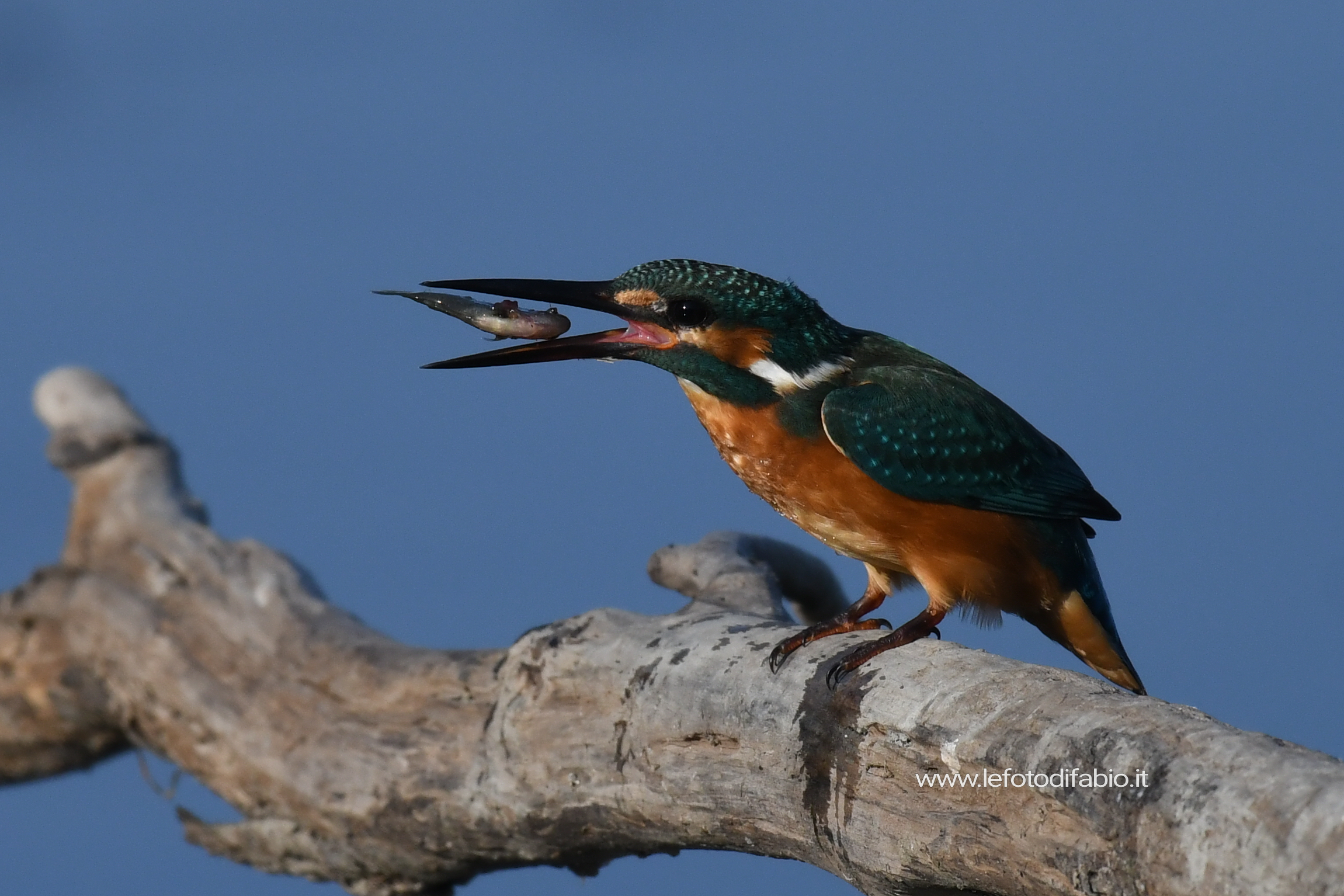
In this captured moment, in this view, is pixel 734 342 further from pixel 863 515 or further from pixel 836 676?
pixel 836 676

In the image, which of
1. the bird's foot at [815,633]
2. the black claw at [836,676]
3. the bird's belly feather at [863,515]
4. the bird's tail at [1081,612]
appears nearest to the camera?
the black claw at [836,676]

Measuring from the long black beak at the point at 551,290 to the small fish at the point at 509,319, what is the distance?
0.03 meters

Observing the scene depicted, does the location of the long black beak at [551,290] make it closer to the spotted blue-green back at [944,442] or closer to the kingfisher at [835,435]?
the kingfisher at [835,435]

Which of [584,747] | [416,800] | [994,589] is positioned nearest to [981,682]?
[994,589]

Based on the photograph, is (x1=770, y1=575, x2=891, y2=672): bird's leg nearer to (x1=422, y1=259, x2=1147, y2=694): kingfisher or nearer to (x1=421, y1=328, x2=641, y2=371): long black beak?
(x1=422, y1=259, x2=1147, y2=694): kingfisher

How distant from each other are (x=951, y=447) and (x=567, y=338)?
835 mm

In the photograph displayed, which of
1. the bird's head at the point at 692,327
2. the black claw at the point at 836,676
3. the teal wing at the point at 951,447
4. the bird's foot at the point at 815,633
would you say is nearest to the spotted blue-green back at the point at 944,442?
the teal wing at the point at 951,447

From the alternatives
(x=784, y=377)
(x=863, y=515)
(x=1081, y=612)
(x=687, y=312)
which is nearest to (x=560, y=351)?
(x=687, y=312)

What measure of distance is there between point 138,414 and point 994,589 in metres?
3.02

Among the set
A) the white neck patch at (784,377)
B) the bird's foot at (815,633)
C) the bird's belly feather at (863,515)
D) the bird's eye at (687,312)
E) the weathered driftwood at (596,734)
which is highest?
the bird's eye at (687,312)

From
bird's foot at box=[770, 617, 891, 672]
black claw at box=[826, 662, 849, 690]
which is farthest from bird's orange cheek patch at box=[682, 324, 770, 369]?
black claw at box=[826, 662, 849, 690]

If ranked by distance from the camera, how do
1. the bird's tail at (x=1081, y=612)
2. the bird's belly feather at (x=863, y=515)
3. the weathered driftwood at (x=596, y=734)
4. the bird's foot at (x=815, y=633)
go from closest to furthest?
the weathered driftwood at (x=596, y=734)
the bird's foot at (x=815, y=633)
the bird's belly feather at (x=863, y=515)
the bird's tail at (x=1081, y=612)

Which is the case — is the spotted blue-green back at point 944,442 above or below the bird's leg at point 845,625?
above

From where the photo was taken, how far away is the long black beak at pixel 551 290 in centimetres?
283
